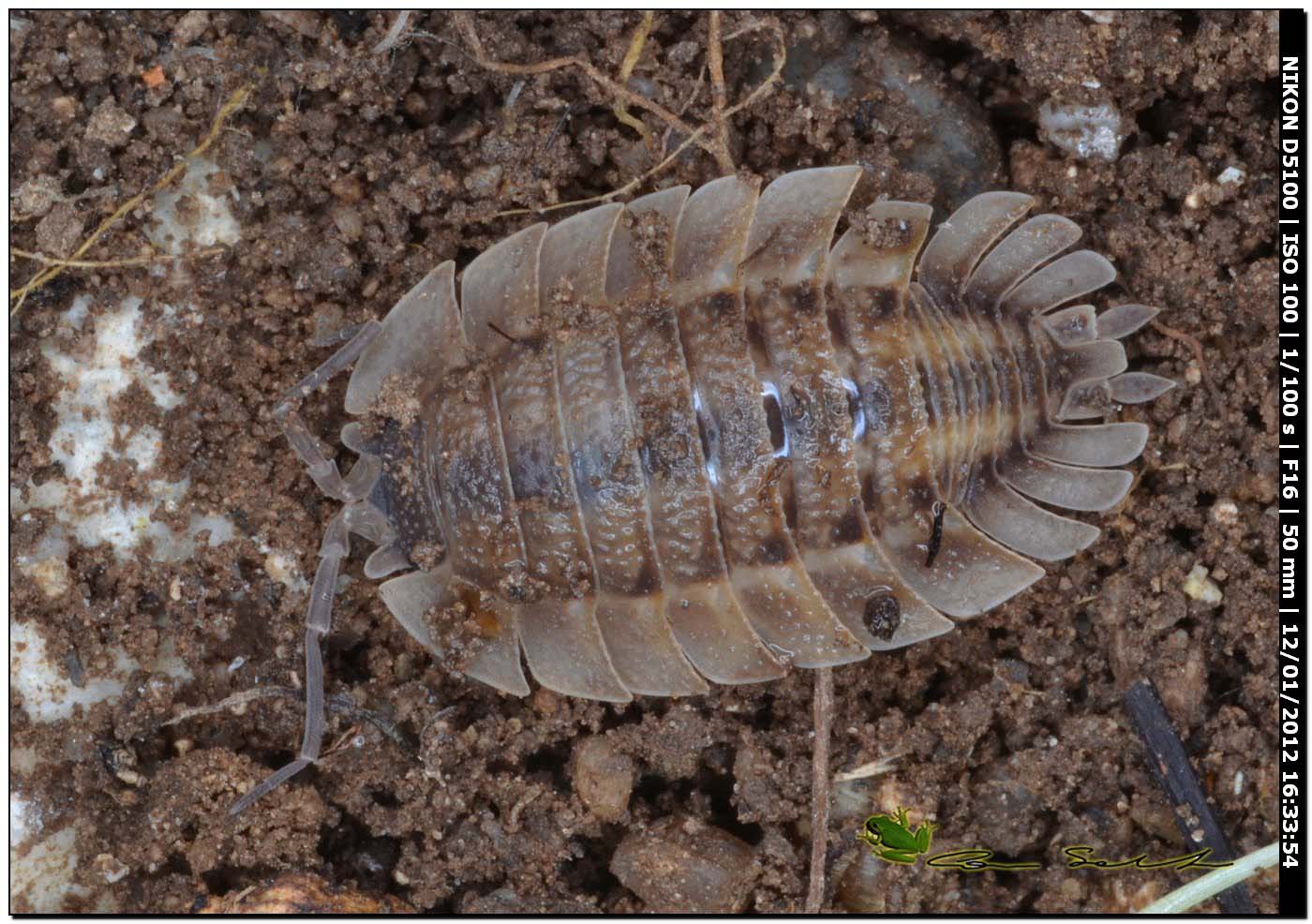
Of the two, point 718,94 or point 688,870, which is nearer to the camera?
point 688,870

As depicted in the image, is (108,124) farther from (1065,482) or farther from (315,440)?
(1065,482)

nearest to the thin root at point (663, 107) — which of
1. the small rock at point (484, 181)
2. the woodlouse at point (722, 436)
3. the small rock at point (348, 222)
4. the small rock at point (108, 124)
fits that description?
the small rock at point (484, 181)

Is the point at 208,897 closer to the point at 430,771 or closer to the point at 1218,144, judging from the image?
the point at 430,771

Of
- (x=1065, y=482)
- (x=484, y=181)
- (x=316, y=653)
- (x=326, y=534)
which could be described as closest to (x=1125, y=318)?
(x=1065, y=482)

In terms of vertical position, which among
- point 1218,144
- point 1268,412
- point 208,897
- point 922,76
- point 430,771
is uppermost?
point 922,76

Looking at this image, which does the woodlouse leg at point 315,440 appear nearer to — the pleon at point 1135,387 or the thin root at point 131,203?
the thin root at point 131,203

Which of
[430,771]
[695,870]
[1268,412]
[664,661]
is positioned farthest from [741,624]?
[1268,412]

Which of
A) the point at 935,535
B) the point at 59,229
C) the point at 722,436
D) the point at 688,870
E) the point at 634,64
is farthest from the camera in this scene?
the point at 634,64
